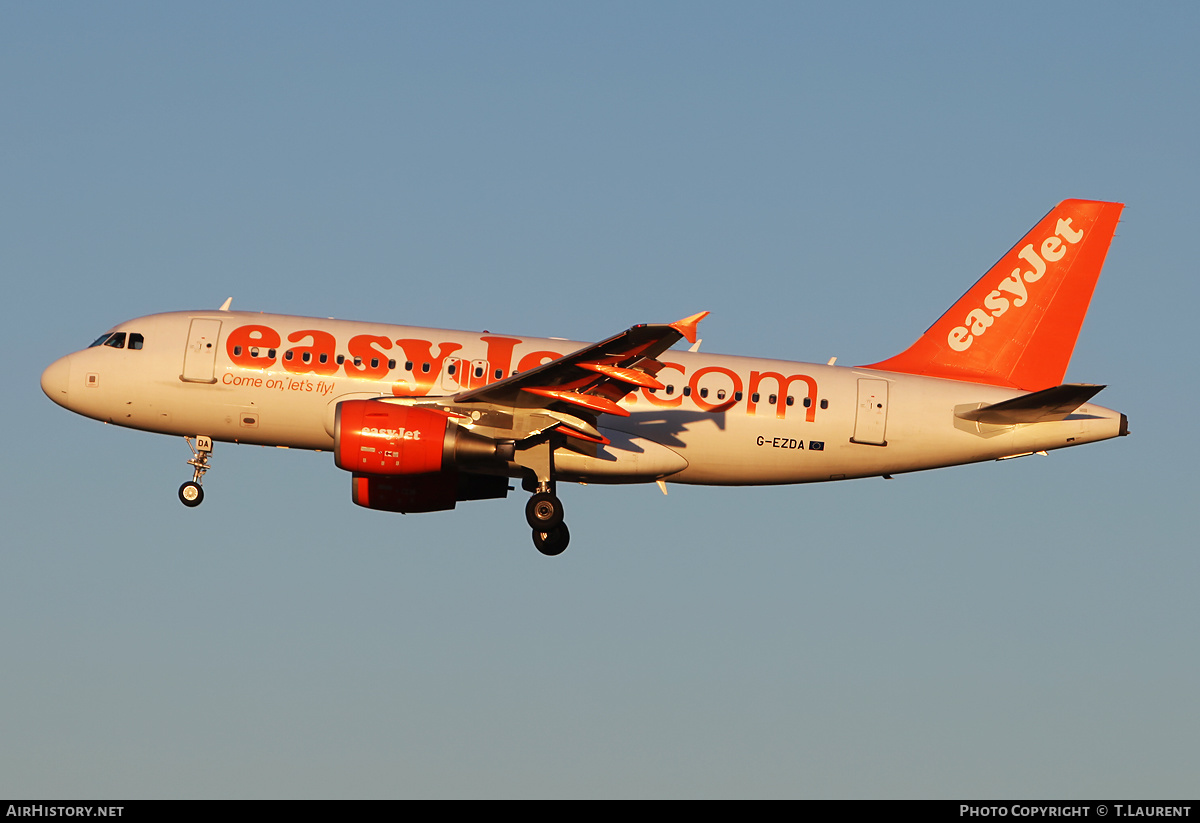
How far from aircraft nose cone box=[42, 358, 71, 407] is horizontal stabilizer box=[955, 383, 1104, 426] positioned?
73.1 feet

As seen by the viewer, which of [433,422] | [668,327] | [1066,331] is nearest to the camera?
[668,327]

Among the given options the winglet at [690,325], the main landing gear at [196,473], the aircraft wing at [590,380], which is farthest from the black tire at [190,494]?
the winglet at [690,325]

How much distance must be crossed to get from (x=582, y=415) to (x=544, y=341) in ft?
11.1

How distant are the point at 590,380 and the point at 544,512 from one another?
3772 mm

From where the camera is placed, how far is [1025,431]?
114 ft

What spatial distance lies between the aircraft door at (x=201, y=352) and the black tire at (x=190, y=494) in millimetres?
2657

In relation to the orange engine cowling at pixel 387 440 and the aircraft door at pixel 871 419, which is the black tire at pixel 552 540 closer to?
the orange engine cowling at pixel 387 440

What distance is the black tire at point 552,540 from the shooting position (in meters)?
33.6

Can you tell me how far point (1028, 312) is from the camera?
3722 cm

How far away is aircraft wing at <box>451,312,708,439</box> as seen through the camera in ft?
97.8

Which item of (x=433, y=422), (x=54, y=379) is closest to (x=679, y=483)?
(x=433, y=422)

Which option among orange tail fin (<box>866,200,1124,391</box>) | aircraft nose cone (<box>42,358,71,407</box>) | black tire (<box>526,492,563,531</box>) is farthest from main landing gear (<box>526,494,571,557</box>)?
aircraft nose cone (<box>42,358,71,407</box>)

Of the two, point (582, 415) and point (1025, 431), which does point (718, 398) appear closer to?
point (582, 415)

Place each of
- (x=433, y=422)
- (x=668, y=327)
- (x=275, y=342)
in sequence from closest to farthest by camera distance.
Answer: (x=668, y=327)
(x=433, y=422)
(x=275, y=342)
